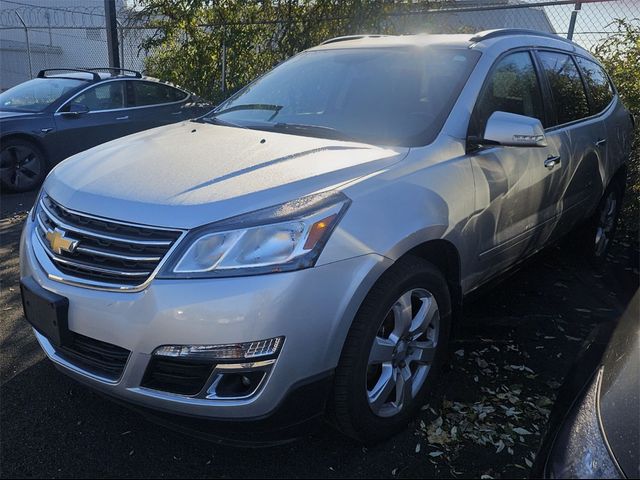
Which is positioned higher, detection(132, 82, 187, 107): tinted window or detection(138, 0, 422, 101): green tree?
detection(138, 0, 422, 101): green tree

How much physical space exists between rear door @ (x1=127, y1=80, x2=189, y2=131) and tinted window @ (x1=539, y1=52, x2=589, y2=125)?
18.3 feet

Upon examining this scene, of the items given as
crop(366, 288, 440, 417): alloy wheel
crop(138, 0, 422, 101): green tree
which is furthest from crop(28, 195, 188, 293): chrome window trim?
crop(138, 0, 422, 101): green tree

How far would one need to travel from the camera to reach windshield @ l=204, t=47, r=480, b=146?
2.89m

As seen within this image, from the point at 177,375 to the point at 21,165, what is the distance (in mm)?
5865

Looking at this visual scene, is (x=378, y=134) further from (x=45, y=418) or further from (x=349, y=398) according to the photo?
(x=45, y=418)

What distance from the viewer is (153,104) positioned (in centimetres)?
800

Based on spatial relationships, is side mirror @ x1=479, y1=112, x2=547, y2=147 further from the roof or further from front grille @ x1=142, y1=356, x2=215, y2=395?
front grille @ x1=142, y1=356, x2=215, y2=395

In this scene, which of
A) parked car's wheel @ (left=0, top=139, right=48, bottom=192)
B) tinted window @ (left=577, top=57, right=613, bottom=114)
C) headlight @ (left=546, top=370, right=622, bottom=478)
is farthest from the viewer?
parked car's wheel @ (left=0, top=139, right=48, bottom=192)

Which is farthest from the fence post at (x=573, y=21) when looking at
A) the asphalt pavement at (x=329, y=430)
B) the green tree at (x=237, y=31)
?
the asphalt pavement at (x=329, y=430)

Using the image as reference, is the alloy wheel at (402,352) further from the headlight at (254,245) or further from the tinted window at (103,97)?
the tinted window at (103,97)

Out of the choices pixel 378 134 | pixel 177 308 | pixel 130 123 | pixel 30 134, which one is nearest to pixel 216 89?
pixel 130 123

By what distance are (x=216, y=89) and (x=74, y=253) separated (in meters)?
8.21

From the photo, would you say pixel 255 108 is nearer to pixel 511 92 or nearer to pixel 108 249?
pixel 511 92

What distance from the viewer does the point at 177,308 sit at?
1.95m
